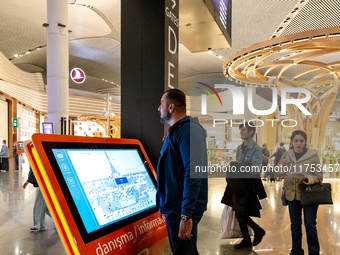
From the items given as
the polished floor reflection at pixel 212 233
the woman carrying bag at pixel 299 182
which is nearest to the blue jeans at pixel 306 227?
the woman carrying bag at pixel 299 182

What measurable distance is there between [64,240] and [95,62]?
25467 mm

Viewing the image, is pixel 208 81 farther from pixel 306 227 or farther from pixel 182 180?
pixel 182 180

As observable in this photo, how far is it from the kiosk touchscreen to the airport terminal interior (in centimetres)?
69

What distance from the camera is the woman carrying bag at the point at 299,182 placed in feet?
9.18

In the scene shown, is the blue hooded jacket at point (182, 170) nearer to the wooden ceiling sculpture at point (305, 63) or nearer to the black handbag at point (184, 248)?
the black handbag at point (184, 248)

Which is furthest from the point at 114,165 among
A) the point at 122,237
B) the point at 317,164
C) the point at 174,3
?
the point at 317,164

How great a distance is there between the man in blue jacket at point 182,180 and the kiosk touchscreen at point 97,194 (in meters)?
0.24

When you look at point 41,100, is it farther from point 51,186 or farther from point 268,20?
point 51,186

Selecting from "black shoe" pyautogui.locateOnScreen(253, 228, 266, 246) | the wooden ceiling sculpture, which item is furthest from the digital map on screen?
the wooden ceiling sculpture

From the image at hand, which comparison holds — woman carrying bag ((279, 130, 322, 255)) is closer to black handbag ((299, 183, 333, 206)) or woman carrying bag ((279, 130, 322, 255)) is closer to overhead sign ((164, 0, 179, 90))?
black handbag ((299, 183, 333, 206))

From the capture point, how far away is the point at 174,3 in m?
2.83

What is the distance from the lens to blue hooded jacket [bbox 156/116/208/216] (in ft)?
5.29

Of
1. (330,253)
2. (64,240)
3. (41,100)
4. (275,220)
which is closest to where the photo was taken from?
(64,240)

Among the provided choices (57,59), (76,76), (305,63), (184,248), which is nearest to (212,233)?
(184,248)
